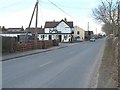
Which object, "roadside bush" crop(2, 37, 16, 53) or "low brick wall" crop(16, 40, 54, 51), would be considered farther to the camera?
"low brick wall" crop(16, 40, 54, 51)

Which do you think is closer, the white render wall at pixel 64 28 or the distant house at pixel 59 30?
the distant house at pixel 59 30

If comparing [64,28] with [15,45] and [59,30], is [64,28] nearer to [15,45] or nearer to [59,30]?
[59,30]

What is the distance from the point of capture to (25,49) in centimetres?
4056

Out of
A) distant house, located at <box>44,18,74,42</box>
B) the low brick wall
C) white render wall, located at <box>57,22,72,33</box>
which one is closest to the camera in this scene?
the low brick wall

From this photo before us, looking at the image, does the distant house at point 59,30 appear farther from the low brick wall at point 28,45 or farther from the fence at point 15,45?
the fence at point 15,45

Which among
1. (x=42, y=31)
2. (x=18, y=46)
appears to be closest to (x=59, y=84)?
(x=18, y=46)

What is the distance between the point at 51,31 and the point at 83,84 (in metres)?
98.1

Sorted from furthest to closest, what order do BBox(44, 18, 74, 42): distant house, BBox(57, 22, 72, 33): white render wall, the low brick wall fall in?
BBox(57, 22, 72, 33): white render wall
BBox(44, 18, 74, 42): distant house
the low brick wall

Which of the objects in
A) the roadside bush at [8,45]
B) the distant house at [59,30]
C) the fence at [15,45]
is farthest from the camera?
the distant house at [59,30]

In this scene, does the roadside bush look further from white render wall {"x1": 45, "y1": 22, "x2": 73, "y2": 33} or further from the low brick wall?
white render wall {"x1": 45, "y1": 22, "x2": 73, "y2": 33}

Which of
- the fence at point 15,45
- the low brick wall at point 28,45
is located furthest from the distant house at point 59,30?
the fence at point 15,45

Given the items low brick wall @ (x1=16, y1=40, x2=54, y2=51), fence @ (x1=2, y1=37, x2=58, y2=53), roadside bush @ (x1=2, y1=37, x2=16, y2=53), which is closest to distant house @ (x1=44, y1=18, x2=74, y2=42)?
low brick wall @ (x1=16, y1=40, x2=54, y2=51)

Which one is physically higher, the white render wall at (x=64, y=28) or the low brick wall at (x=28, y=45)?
the white render wall at (x=64, y=28)

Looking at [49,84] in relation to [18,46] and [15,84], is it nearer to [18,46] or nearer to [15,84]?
[15,84]
